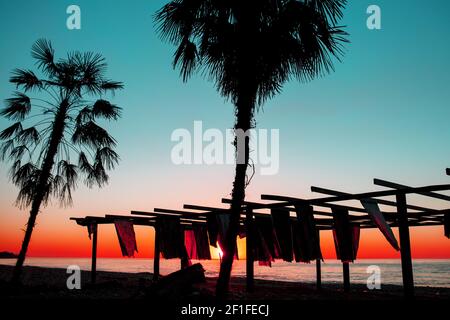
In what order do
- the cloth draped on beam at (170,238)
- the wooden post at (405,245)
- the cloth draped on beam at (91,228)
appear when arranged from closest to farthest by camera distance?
the wooden post at (405,245) < the cloth draped on beam at (170,238) < the cloth draped on beam at (91,228)

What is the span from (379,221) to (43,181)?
11490mm

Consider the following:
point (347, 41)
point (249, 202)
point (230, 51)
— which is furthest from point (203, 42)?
point (249, 202)

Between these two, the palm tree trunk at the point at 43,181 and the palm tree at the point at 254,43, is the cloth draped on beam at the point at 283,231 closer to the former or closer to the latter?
the palm tree at the point at 254,43

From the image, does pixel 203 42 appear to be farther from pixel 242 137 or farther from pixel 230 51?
pixel 242 137

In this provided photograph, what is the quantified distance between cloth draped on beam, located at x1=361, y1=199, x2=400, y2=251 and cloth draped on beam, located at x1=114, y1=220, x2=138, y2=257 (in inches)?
339

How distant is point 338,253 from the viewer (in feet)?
38.7

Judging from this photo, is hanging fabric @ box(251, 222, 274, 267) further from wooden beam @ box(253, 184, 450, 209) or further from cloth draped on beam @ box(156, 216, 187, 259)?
cloth draped on beam @ box(156, 216, 187, 259)

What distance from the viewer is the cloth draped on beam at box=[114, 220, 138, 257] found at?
563 inches

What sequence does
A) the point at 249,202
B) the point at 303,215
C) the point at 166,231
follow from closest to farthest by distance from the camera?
the point at 303,215 → the point at 249,202 → the point at 166,231

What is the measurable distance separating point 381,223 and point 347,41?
449 centimetres

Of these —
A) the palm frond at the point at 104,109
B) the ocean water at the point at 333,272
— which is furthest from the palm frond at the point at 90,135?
the ocean water at the point at 333,272

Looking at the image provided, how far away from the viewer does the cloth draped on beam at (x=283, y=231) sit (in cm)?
1123

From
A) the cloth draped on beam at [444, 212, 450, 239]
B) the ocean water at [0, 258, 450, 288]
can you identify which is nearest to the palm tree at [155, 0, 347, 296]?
the cloth draped on beam at [444, 212, 450, 239]

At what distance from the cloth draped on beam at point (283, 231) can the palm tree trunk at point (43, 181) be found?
28.1ft
